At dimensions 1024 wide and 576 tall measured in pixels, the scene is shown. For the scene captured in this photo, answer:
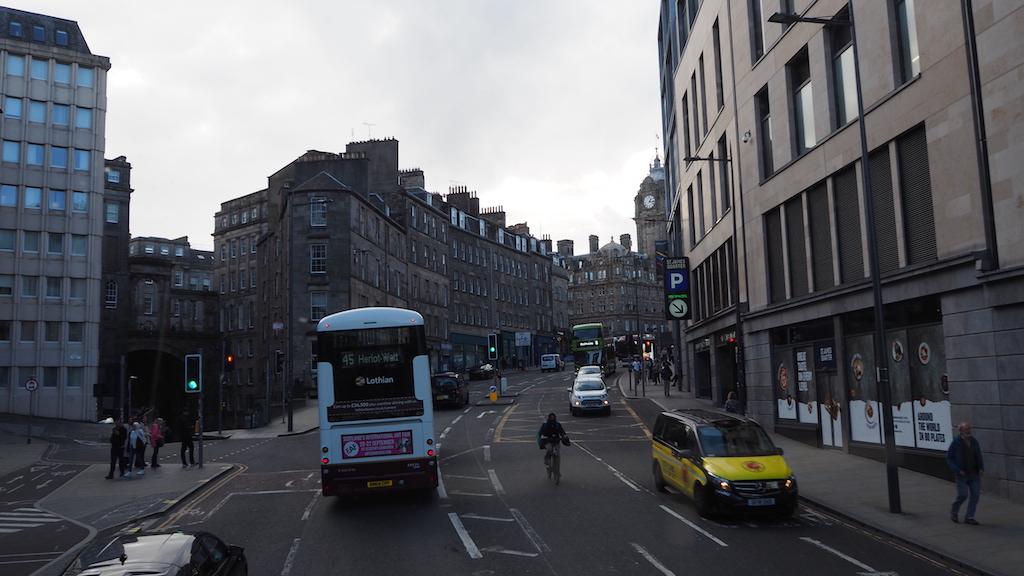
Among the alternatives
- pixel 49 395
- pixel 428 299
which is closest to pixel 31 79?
pixel 49 395

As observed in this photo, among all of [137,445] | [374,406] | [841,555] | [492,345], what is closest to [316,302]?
[492,345]

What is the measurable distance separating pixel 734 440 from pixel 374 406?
23.3 ft

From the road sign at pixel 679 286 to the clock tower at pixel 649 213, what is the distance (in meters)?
111

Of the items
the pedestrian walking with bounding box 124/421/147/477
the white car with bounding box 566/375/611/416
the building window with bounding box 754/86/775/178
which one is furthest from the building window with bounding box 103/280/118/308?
the building window with bounding box 754/86/775/178

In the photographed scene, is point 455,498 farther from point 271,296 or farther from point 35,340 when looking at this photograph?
point 271,296

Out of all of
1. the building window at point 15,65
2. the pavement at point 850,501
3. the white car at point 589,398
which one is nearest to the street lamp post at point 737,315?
the pavement at point 850,501

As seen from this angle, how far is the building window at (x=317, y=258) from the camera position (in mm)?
51219

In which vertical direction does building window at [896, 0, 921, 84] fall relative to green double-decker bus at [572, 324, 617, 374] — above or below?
above

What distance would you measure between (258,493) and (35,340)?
37661 millimetres

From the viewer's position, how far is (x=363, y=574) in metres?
9.96

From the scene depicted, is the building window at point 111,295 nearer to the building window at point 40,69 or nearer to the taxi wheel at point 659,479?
the building window at point 40,69

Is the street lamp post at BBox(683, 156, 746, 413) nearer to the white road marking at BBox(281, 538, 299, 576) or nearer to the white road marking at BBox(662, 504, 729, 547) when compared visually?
the white road marking at BBox(662, 504, 729, 547)

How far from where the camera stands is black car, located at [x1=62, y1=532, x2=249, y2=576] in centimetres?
668

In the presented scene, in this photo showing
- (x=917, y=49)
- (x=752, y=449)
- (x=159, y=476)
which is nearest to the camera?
(x=752, y=449)
